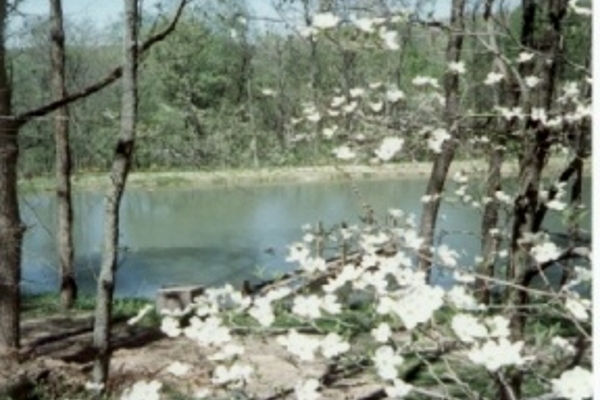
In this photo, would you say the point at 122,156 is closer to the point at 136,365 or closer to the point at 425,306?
the point at 136,365

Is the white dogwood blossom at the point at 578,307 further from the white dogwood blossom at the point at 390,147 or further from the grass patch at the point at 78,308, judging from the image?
the grass patch at the point at 78,308

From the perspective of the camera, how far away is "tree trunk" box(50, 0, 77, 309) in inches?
477

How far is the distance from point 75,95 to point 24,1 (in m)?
4.56

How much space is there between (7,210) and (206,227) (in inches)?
752

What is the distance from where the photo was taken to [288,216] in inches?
1093

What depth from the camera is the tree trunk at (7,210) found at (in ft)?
25.3

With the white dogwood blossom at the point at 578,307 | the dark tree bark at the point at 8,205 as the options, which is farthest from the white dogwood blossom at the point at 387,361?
the dark tree bark at the point at 8,205

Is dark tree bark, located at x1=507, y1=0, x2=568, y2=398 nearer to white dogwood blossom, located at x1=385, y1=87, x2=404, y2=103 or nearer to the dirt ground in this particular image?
white dogwood blossom, located at x1=385, y1=87, x2=404, y2=103

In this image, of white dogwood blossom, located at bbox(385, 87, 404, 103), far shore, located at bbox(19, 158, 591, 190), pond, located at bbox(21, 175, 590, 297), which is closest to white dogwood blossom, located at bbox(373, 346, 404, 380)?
white dogwood blossom, located at bbox(385, 87, 404, 103)

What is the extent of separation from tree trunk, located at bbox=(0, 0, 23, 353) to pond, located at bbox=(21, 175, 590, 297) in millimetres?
3289

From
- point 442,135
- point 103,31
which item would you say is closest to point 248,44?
point 103,31

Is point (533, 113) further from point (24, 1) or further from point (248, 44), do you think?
point (248, 44)

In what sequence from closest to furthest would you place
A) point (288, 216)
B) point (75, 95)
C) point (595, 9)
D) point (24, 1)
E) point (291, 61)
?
point (595, 9)
point (75, 95)
point (24, 1)
point (288, 216)
point (291, 61)

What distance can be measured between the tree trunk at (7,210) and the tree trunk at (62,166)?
418 centimetres
